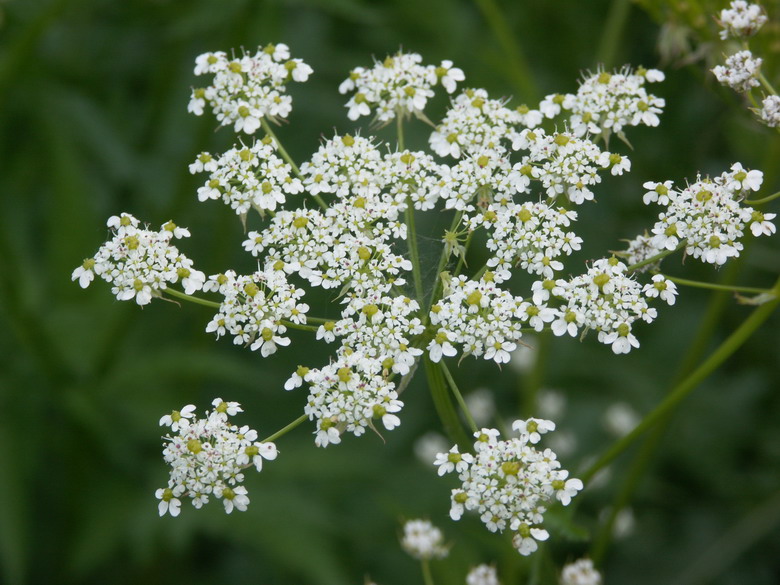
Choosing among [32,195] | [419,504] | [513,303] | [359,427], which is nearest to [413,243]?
[513,303]

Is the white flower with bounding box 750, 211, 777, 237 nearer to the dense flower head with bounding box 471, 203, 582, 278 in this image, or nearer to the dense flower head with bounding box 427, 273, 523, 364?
the dense flower head with bounding box 471, 203, 582, 278

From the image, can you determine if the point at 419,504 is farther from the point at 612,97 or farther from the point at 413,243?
the point at 612,97

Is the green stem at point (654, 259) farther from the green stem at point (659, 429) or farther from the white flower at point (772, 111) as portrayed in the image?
the green stem at point (659, 429)

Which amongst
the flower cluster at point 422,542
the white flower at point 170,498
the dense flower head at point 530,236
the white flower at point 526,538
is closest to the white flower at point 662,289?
the dense flower head at point 530,236

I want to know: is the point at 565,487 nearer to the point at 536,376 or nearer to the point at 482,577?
the point at 482,577

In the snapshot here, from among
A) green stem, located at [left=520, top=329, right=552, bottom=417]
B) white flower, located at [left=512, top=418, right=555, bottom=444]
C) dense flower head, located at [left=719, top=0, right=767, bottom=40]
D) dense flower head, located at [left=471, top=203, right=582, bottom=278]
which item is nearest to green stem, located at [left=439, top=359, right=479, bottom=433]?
white flower, located at [left=512, top=418, right=555, bottom=444]
